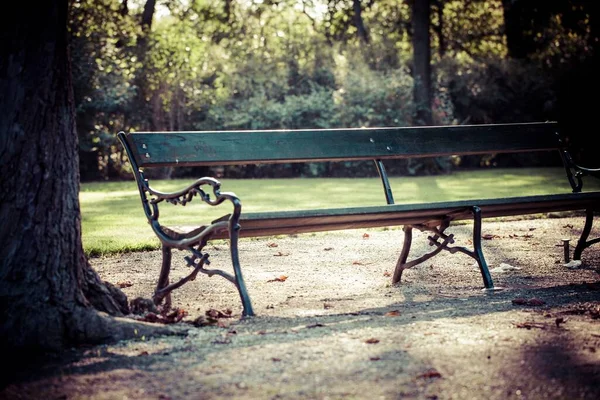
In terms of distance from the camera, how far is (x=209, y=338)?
12.4ft

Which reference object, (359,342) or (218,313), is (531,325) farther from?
(218,313)

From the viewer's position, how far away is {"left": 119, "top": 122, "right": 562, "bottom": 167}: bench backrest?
4879 millimetres

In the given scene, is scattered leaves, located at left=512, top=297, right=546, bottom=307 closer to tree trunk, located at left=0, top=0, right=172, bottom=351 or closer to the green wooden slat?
the green wooden slat

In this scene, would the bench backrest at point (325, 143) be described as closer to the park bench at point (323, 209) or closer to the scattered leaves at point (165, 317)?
the park bench at point (323, 209)

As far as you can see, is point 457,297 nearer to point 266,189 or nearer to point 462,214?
point 462,214

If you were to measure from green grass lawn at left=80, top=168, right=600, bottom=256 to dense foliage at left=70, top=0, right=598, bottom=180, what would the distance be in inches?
96.0

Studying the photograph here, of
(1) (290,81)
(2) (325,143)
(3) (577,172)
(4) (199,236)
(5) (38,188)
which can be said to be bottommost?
(4) (199,236)

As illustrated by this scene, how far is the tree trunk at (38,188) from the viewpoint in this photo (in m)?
3.64

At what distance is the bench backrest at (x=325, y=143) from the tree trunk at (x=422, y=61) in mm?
14260

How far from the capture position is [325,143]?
5609 millimetres

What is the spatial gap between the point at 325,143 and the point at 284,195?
830cm

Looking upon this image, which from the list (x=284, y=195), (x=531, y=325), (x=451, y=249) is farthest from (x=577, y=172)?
(x=284, y=195)

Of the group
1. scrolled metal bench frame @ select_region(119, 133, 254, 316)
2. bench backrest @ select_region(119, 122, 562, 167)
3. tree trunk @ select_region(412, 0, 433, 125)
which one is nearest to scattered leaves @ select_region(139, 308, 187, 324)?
scrolled metal bench frame @ select_region(119, 133, 254, 316)

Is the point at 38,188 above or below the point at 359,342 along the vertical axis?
above
